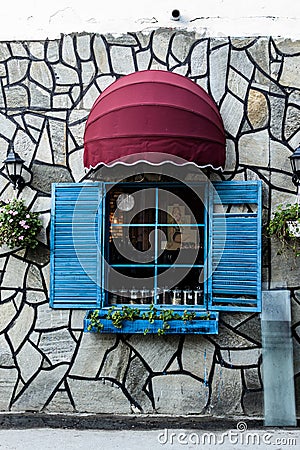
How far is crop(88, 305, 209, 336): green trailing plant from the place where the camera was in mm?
7714

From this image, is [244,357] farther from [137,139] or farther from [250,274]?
[137,139]

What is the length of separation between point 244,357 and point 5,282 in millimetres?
2878

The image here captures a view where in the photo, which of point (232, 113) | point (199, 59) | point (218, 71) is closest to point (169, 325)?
point (232, 113)

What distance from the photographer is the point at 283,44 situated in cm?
789

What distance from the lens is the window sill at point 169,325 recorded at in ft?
25.2

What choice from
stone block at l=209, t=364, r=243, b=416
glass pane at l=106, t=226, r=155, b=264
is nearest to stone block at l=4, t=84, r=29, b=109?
glass pane at l=106, t=226, r=155, b=264

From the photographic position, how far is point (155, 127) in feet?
23.5

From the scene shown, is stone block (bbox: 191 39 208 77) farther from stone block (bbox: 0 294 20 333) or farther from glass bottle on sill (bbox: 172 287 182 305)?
stone block (bbox: 0 294 20 333)

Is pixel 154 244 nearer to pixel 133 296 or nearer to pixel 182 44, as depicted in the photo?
pixel 133 296

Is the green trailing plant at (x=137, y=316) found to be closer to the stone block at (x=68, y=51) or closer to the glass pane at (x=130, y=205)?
the glass pane at (x=130, y=205)

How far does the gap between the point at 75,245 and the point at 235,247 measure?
1815 millimetres

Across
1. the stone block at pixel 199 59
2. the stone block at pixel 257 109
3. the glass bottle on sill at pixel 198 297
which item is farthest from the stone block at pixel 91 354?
the stone block at pixel 199 59

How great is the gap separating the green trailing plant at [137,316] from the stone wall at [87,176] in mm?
245

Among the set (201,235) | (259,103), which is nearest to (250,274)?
(201,235)
